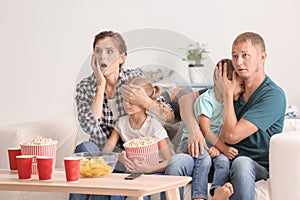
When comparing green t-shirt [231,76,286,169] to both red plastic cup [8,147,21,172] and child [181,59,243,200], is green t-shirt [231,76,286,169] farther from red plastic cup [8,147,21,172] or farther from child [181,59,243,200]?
red plastic cup [8,147,21,172]

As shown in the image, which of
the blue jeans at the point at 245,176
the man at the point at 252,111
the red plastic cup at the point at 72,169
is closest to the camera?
the red plastic cup at the point at 72,169

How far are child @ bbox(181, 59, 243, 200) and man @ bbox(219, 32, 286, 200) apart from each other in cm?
4

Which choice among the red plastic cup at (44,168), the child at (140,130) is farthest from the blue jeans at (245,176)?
the red plastic cup at (44,168)

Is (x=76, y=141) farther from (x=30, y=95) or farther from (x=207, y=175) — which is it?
(x=30, y=95)

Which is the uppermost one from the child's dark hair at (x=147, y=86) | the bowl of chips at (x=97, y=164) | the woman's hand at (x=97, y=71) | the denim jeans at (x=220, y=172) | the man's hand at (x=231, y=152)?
the woman's hand at (x=97, y=71)

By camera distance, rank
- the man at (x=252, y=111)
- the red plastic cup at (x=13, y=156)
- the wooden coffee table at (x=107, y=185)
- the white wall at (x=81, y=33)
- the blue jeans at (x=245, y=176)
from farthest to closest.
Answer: the white wall at (x=81, y=33) < the man at (x=252, y=111) < the blue jeans at (x=245, y=176) < the red plastic cup at (x=13, y=156) < the wooden coffee table at (x=107, y=185)

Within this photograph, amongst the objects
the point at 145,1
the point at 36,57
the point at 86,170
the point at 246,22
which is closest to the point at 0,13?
the point at 36,57

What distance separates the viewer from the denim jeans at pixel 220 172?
104 inches

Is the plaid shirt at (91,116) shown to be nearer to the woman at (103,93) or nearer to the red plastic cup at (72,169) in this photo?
the woman at (103,93)

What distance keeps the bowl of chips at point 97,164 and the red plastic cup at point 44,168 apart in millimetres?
106

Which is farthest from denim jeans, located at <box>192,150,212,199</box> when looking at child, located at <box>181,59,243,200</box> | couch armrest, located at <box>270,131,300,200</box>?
couch armrest, located at <box>270,131,300,200</box>

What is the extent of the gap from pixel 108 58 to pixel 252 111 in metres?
0.60

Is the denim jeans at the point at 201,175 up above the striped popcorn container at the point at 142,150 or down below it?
below

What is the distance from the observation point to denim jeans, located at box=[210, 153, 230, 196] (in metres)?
2.63
